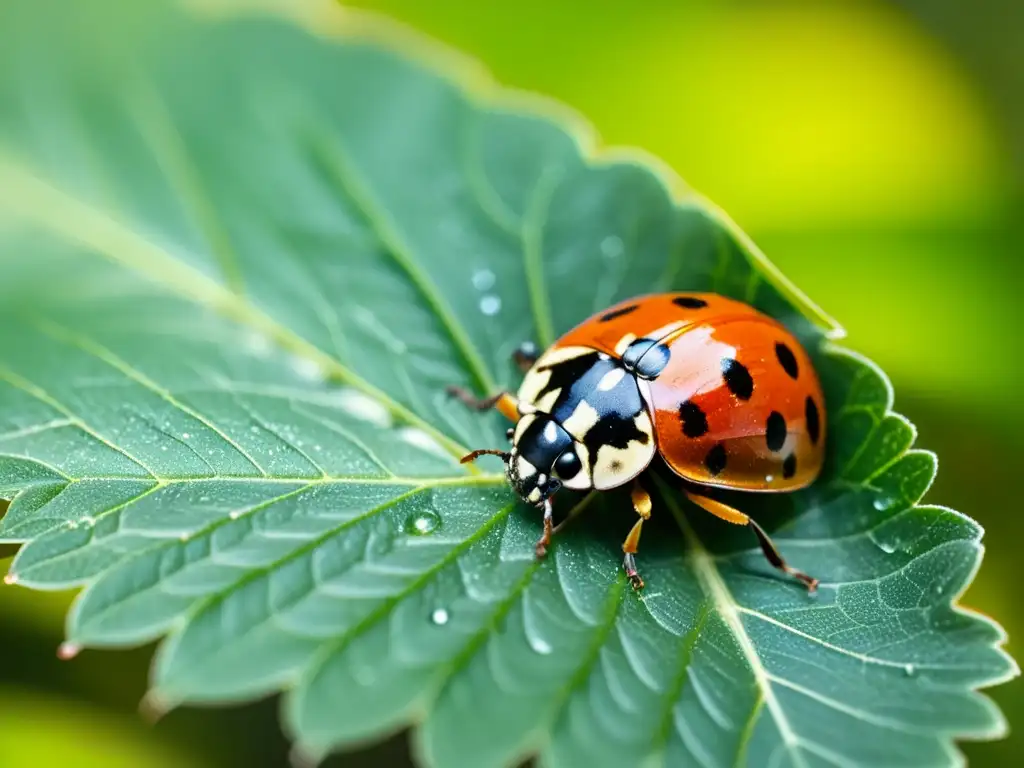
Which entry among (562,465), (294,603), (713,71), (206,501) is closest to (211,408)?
(206,501)

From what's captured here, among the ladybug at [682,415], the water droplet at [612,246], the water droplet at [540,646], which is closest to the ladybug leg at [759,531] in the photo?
the ladybug at [682,415]

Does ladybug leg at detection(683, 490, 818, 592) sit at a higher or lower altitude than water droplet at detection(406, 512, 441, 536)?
higher

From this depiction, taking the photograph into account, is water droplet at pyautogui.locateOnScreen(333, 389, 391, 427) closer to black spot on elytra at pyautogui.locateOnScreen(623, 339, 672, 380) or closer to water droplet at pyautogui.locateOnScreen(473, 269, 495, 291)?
water droplet at pyautogui.locateOnScreen(473, 269, 495, 291)

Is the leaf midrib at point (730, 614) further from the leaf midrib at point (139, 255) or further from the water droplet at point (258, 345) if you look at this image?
the water droplet at point (258, 345)

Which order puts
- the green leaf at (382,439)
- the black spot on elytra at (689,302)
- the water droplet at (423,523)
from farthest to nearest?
the black spot on elytra at (689,302)
the water droplet at (423,523)
the green leaf at (382,439)

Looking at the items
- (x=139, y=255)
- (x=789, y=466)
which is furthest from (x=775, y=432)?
(x=139, y=255)

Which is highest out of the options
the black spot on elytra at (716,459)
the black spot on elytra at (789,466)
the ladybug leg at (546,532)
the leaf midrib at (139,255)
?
the black spot on elytra at (789,466)

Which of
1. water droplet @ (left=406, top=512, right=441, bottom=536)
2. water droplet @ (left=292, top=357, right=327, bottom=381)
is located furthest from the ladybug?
water droplet @ (left=292, top=357, right=327, bottom=381)
